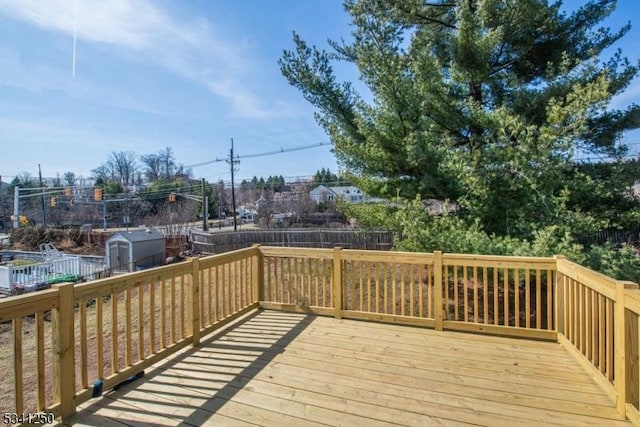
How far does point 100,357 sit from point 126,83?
→ 9.83 m

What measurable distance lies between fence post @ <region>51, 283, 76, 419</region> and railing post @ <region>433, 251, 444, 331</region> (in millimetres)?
3295

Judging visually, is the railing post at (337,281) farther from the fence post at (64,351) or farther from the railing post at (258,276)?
the fence post at (64,351)

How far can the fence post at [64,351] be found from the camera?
85.7 inches

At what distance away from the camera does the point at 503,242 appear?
4.13 meters

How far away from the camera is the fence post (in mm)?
2176

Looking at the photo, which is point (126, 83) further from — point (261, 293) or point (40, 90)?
point (261, 293)

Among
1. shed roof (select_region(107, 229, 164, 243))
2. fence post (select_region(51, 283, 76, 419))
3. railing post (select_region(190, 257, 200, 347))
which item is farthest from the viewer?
shed roof (select_region(107, 229, 164, 243))

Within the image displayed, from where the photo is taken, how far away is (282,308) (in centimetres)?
451

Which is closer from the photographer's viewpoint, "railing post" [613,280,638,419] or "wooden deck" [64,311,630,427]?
"railing post" [613,280,638,419]

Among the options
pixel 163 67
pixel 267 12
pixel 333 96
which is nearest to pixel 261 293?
pixel 333 96

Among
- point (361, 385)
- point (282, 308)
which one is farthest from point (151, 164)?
point (361, 385)

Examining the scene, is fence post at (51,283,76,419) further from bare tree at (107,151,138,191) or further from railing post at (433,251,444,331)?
bare tree at (107,151,138,191)

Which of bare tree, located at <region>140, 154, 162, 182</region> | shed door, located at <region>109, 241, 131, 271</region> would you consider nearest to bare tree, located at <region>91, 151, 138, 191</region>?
bare tree, located at <region>140, 154, 162, 182</region>

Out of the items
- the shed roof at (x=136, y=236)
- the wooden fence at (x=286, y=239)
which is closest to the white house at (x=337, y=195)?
the wooden fence at (x=286, y=239)
